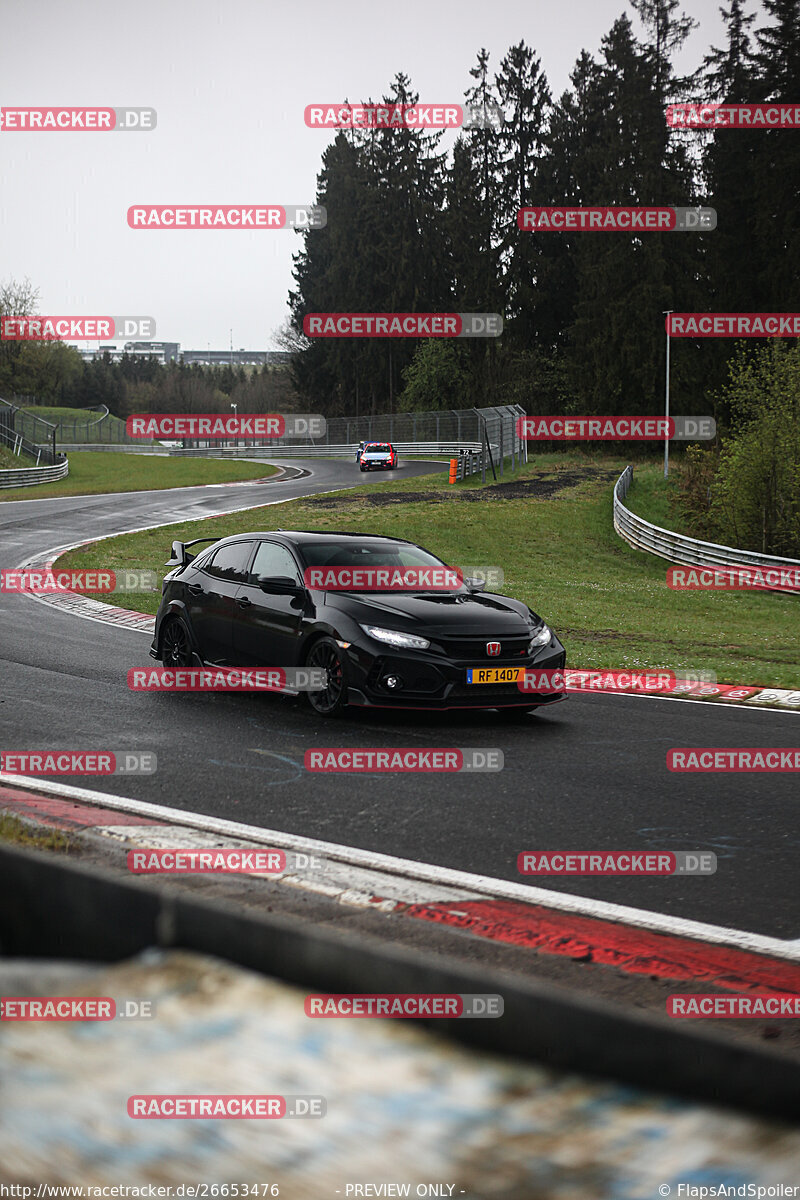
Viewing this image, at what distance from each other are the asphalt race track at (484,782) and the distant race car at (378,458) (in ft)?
162

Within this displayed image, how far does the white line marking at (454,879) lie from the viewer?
16.3 feet

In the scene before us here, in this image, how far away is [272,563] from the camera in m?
10.8

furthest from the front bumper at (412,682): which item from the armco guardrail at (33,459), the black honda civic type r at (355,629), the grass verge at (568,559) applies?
the armco guardrail at (33,459)

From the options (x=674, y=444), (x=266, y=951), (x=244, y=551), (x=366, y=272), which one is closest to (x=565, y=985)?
(x=266, y=951)

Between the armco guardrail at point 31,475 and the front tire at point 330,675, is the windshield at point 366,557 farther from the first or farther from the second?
the armco guardrail at point 31,475

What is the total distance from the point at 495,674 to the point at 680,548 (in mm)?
24460

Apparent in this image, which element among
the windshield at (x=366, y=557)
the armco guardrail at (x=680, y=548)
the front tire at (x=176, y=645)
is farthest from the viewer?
the armco guardrail at (x=680, y=548)

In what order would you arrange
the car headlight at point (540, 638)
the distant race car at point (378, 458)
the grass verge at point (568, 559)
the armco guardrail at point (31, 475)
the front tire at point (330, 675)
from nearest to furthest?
the front tire at point (330, 675)
the car headlight at point (540, 638)
the grass verge at point (568, 559)
the armco guardrail at point (31, 475)
the distant race car at point (378, 458)

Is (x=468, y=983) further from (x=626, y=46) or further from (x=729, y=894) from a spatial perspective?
(x=626, y=46)

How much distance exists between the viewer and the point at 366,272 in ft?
289

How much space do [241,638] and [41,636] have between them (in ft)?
16.6

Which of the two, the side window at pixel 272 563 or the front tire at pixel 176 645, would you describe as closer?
the side window at pixel 272 563

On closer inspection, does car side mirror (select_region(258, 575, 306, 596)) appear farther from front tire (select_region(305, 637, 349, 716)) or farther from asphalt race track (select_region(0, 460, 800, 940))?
asphalt race track (select_region(0, 460, 800, 940))

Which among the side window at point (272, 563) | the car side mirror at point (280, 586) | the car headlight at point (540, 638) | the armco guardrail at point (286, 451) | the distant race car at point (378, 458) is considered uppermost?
the armco guardrail at point (286, 451)
